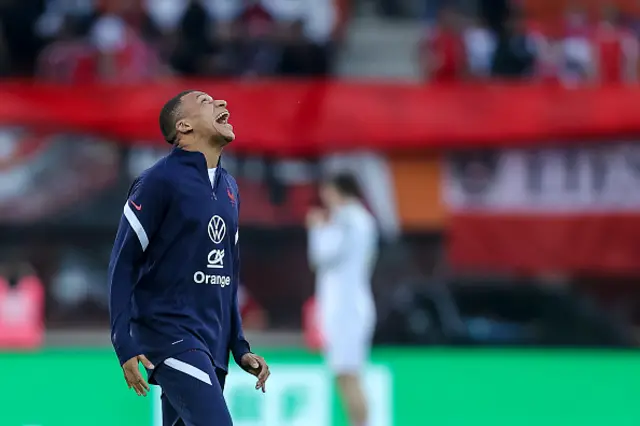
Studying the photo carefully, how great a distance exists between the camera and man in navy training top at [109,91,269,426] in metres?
4.04

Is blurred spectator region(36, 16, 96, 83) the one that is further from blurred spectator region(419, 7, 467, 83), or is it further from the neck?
the neck

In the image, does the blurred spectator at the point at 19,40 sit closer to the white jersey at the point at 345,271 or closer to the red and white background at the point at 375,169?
the red and white background at the point at 375,169

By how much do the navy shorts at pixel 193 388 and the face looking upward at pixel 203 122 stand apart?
2.46 feet

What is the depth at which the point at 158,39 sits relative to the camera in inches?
554

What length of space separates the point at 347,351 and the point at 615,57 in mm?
7808

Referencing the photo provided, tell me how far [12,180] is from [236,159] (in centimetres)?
235

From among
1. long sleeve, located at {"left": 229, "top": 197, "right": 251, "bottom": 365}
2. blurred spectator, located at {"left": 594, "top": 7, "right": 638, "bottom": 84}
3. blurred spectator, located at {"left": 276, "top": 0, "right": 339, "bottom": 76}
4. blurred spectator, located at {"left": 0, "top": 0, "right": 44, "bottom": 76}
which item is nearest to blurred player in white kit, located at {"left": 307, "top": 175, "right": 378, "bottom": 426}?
long sleeve, located at {"left": 229, "top": 197, "right": 251, "bottom": 365}

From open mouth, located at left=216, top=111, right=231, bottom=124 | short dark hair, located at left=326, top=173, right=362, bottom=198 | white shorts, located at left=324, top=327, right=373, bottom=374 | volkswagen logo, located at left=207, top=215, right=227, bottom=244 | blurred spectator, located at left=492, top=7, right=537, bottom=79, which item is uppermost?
blurred spectator, located at left=492, top=7, right=537, bottom=79

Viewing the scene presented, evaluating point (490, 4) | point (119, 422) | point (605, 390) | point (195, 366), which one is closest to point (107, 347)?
point (119, 422)

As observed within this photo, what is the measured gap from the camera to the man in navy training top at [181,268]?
13.3 ft

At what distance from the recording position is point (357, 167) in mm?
12758

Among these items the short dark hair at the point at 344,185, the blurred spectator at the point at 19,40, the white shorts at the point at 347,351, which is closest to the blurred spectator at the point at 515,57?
the blurred spectator at the point at 19,40

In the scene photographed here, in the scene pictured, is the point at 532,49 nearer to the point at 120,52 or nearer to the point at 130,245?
the point at 120,52

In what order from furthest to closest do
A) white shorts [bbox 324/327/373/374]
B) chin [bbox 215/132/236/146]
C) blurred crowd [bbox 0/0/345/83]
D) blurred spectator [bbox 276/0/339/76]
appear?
blurred spectator [bbox 276/0/339/76]
blurred crowd [bbox 0/0/345/83]
white shorts [bbox 324/327/373/374]
chin [bbox 215/132/236/146]
